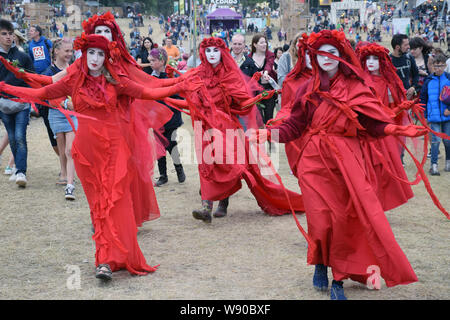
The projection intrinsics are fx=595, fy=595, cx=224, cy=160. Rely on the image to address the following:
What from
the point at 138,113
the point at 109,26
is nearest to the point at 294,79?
the point at 138,113

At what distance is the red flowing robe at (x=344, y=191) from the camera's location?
432 centimetres

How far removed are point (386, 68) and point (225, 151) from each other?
220 centimetres

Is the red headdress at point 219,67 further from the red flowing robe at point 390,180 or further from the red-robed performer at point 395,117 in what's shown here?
the red flowing robe at point 390,180

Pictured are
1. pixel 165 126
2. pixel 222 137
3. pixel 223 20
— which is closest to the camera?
pixel 222 137

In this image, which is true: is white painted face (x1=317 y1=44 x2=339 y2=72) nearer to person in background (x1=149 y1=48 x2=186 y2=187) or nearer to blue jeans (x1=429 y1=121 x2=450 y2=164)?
person in background (x1=149 y1=48 x2=186 y2=187)

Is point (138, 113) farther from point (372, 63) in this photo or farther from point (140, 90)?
point (372, 63)

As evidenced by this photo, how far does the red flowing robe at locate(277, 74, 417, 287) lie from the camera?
4.32 meters

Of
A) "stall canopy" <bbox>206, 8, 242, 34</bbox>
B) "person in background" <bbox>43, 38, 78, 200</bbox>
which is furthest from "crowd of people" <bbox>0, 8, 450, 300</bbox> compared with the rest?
"stall canopy" <bbox>206, 8, 242, 34</bbox>

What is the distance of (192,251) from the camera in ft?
19.7

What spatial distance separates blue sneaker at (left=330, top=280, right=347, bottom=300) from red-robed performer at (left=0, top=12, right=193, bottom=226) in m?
2.17

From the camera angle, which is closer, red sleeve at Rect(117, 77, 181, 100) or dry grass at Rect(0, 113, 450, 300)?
dry grass at Rect(0, 113, 450, 300)

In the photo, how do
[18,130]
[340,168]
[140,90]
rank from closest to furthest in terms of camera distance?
[340,168]
[140,90]
[18,130]

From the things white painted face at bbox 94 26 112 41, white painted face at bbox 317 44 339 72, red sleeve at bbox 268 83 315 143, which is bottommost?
red sleeve at bbox 268 83 315 143

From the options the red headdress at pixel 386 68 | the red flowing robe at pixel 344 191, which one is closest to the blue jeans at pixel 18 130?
the red headdress at pixel 386 68
